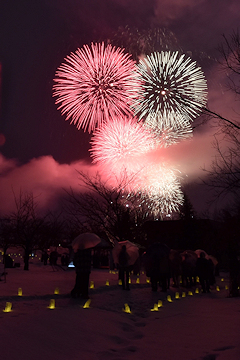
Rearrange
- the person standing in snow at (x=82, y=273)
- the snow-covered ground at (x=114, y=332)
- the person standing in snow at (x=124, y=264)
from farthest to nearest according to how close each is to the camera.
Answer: the person standing in snow at (x=124, y=264)
the person standing in snow at (x=82, y=273)
the snow-covered ground at (x=114, y=332)

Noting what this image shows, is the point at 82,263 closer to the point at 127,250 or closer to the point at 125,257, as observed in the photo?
the point at 125,257

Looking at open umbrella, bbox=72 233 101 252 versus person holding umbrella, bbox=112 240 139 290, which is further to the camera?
person holding umbrella, bbox=112 240 139 290

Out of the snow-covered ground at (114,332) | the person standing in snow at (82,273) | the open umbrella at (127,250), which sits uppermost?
the open umbrella at (127,250)

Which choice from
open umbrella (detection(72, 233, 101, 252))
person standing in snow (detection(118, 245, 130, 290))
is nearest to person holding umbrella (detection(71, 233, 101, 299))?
open umbrella (detection(72, 233, 101, 252))

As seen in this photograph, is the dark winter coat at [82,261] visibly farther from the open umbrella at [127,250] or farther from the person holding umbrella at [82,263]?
the open umbrella at [127,250]

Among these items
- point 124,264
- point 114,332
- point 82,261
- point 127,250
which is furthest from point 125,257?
point 114,332

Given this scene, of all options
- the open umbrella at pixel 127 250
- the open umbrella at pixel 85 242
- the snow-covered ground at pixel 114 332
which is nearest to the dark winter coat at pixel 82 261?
the open umbrella at pixel 85 242

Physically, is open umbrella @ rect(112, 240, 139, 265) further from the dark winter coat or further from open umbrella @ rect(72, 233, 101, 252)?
open umbrella @ rect(72, 233, 101, 252)

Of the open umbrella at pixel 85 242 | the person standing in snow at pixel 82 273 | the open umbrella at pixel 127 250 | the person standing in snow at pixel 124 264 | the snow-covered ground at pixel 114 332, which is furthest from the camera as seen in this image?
the open umbrella at pixel 127 250

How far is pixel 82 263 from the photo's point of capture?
10.3 meters

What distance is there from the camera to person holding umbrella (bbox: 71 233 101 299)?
10.2m

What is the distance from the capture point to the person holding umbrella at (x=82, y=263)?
33.5 feet

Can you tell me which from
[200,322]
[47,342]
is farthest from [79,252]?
[47,342]

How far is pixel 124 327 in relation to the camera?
7078 mm
